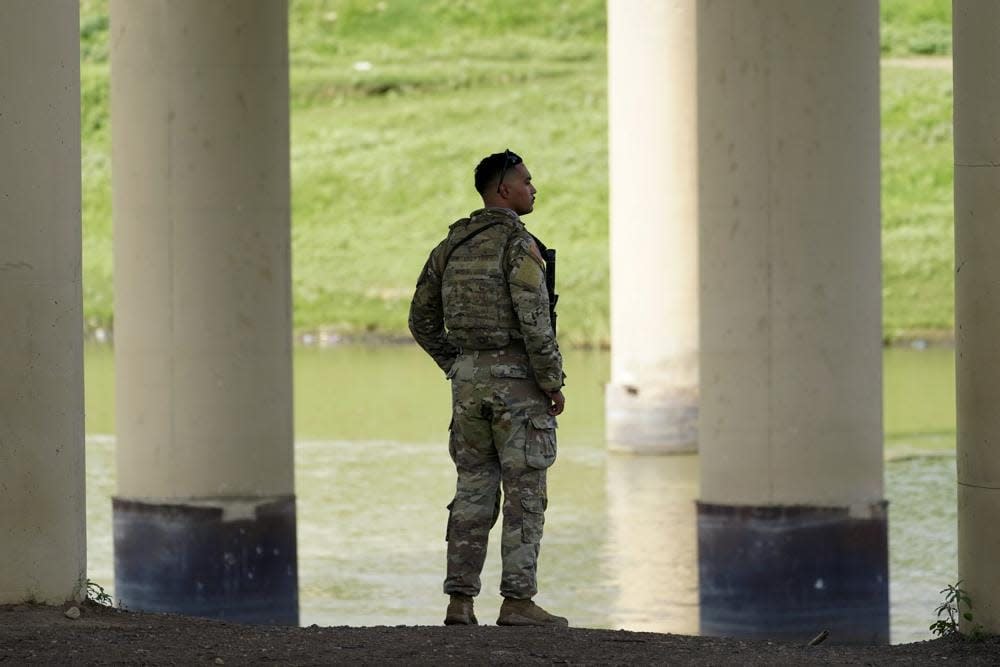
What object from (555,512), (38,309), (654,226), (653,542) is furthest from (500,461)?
(654,226)

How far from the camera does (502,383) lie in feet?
31.9

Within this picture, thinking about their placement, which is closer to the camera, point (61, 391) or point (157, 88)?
point (61, 391)

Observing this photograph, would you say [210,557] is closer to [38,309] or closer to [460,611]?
[460,611]

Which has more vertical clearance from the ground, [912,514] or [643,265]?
[643,265]

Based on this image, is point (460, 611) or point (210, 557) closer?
point (460, 611)

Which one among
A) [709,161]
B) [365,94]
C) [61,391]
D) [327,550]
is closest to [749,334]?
[709,161]

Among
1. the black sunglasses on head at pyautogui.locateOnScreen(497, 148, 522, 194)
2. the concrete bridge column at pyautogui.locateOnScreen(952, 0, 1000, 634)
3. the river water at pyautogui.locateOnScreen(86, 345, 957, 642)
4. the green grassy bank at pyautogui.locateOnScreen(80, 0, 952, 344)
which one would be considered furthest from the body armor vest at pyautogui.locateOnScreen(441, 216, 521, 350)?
the green grassy bank at pyautogui.locateOnScreen(80, 0, 952, 344)

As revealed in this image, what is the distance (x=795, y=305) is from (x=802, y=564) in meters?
1.62

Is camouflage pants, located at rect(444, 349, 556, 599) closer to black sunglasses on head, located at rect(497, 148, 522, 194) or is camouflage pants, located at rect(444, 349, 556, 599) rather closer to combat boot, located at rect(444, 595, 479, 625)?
combat boot, located at rect(444, 595, 479, 625)

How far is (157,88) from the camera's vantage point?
1461 cm

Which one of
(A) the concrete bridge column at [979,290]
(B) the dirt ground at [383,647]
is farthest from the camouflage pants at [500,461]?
(A) the concrete bridge column at [979,290]

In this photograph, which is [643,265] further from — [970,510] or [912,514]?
[970,510]

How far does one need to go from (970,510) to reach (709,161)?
16.4 ft

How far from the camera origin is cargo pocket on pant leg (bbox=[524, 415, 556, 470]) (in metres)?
9.70
